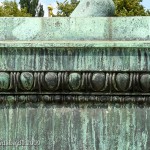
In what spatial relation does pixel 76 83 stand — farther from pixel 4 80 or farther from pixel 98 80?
pixel 4 80

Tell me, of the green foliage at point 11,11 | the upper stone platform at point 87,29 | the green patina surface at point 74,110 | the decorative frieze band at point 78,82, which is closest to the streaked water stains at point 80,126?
the green patina surface at point 74,110

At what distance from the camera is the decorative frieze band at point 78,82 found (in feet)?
10.1

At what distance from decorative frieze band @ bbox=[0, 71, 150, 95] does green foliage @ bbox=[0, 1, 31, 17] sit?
1049 inches

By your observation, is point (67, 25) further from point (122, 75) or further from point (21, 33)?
point (122, 75)

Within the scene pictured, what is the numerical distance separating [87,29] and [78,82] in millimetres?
417

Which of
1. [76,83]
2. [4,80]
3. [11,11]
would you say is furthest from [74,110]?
[11,11]

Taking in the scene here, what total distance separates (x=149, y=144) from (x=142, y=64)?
48cm

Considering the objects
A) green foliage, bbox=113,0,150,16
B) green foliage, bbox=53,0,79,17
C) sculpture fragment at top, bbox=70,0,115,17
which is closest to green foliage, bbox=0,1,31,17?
green foliage, bbox=53,0,79,17

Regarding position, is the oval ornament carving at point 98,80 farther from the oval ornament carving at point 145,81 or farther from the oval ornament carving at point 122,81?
the oval ornament carving at point 145,81

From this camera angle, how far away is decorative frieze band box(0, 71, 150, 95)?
3.07 m

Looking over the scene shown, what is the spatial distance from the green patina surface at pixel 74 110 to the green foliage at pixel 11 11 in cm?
2661

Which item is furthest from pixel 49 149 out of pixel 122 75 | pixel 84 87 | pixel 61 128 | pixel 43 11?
pixel 43 11

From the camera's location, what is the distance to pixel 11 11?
32344mm

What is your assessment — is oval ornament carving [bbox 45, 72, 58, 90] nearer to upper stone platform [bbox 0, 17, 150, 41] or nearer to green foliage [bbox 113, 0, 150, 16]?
upper stone platform [bbox 0, 17, 150, 41]
